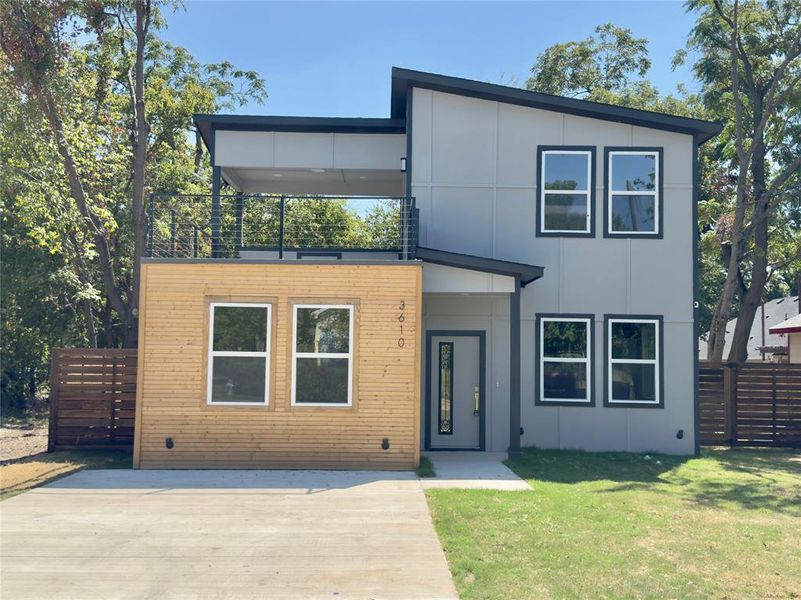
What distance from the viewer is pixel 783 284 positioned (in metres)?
46.4

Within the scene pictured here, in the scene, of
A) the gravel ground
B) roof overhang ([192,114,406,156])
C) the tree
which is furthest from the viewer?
the tree

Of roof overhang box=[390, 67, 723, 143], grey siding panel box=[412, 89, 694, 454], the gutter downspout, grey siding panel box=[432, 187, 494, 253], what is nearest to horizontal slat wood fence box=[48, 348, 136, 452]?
grey siding panel box=[412, 89, 694, 454]

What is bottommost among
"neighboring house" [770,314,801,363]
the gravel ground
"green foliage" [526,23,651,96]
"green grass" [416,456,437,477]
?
the gravel ground

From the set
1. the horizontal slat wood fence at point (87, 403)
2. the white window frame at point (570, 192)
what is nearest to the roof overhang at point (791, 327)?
the white window frame at point (570, 192)

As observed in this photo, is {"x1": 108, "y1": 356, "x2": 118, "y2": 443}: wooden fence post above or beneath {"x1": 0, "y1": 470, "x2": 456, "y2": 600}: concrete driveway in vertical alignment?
above

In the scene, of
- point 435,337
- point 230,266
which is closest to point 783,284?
point 435,337

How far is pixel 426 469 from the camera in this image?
11039 mm

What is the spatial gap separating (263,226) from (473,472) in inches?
423

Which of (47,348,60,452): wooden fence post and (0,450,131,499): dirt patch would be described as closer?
(0,450,131,499): dirt patch

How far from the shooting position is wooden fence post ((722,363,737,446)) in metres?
14.6

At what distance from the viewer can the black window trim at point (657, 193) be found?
13.7 meters

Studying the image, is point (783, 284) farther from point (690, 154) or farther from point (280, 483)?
point (280, 483)

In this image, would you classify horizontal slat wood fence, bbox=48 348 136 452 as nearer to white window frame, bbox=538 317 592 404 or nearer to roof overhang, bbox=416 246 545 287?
roof overhang, bbox=416 246 545 287

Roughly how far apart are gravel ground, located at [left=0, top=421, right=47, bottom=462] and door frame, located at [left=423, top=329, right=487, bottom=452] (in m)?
6.87
